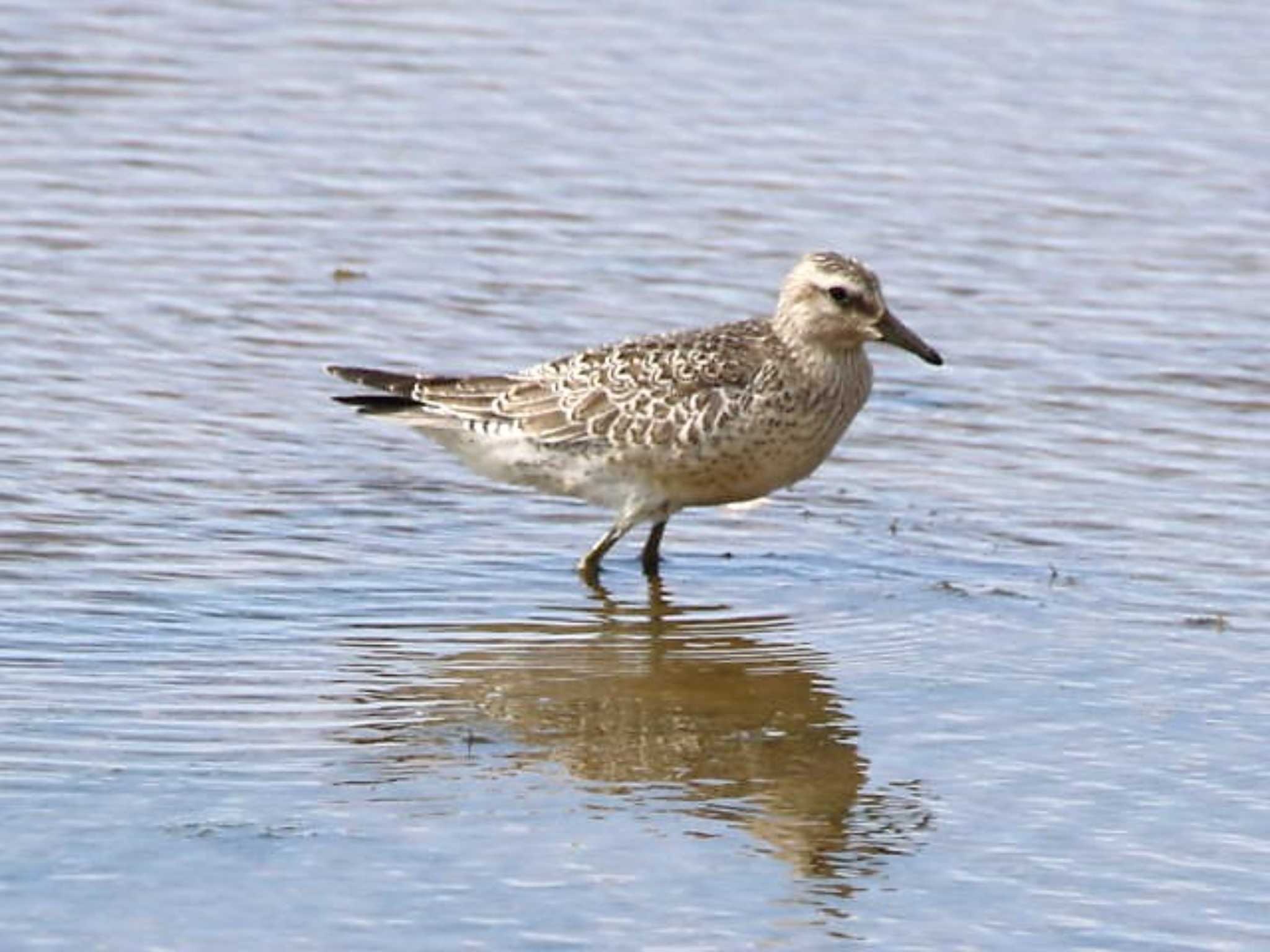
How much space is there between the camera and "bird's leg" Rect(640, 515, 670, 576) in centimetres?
1038

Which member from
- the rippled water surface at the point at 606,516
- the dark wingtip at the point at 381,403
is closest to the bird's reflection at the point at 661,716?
the rippled water surface at the point at 606,516

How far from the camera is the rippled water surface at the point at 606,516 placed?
7.17 metres

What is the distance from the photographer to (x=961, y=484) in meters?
11.0

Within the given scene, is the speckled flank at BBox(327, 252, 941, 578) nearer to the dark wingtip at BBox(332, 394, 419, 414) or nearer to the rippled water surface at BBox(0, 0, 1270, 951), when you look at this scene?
the dark wingtip at BBox(332, 394, 419, 414)

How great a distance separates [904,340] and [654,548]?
1146 mm

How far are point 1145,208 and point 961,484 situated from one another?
13.0ft

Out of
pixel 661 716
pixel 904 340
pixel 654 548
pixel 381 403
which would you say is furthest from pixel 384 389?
pixel 661 716

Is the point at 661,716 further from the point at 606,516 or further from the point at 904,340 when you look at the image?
the point at 606,516

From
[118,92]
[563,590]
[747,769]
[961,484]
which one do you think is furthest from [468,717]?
[118,92]

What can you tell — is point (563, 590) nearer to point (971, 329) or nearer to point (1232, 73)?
point (971, 329)

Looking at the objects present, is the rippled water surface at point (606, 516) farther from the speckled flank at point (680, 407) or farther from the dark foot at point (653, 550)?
the speckled flank at point (680, 407)

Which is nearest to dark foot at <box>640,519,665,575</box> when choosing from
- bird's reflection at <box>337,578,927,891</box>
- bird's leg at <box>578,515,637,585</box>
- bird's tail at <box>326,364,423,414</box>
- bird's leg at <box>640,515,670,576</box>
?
bird's leg at <box>640,515,670,576</box>

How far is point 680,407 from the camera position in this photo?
1022 centimetres

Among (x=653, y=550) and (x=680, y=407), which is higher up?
(x=680, y=407)
